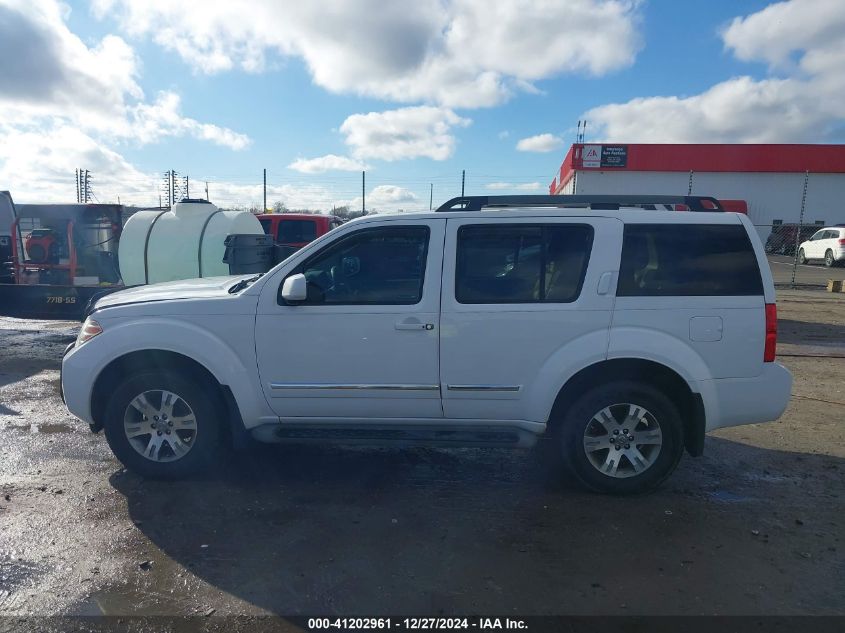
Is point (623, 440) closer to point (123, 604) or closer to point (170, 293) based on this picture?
point (123, 604)

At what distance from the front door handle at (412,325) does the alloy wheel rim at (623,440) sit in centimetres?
130

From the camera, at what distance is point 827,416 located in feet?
19.4

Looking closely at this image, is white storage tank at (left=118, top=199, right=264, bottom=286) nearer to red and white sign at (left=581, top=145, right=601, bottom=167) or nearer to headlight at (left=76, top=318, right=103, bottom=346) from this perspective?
headlight at (left=76, top=318, right=103, bottom=346)

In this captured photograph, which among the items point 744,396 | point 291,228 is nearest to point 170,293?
point 744,396

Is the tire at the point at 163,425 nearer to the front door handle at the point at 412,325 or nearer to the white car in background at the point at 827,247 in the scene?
the front door handle at the point at 412,325

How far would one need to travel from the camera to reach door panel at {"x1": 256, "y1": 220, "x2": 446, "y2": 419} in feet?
13.1

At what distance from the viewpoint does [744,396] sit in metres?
3.98

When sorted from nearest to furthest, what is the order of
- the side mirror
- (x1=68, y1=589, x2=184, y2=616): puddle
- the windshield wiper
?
(x1=68, y1=589, x2=184, y2=616): puddle, the side mirror, the windshield wiper

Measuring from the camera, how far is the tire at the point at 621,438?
4000 millimetres

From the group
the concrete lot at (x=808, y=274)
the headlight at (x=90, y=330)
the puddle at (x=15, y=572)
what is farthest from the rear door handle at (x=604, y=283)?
the concrete lot at (x=808, y=274)

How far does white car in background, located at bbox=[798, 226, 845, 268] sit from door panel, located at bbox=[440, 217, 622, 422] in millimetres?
24295

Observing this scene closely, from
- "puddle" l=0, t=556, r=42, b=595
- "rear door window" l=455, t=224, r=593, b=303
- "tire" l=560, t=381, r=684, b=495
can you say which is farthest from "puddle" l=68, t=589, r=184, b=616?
"tire" l=560, t=381, r=684, b=495

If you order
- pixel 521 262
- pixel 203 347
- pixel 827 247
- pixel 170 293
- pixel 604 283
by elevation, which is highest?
pixel 827 247

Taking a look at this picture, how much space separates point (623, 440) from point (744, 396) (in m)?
0.86
